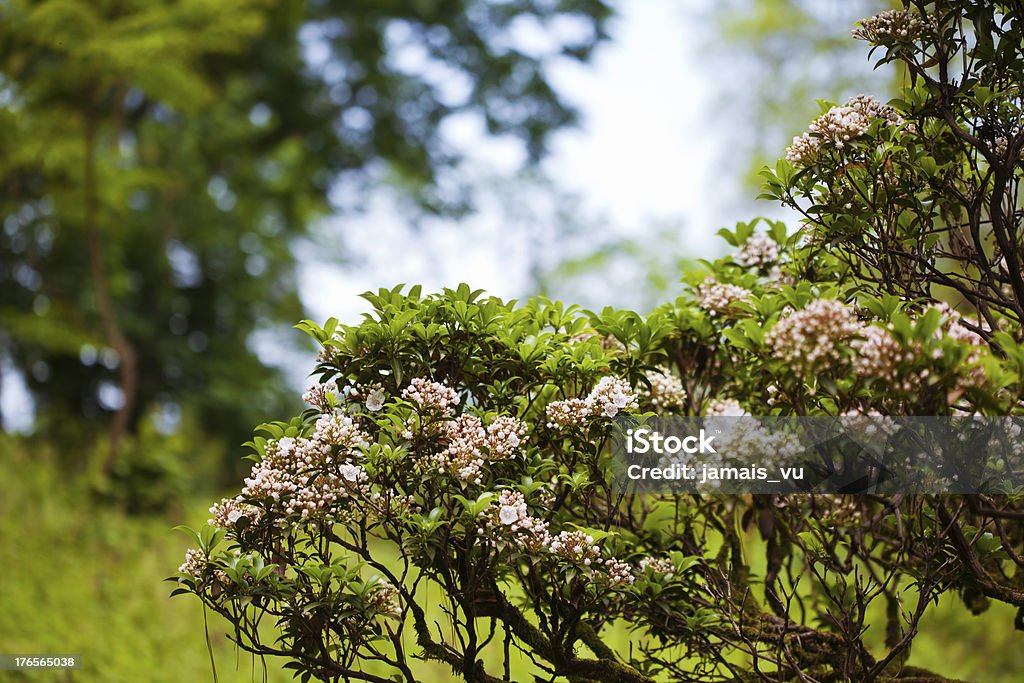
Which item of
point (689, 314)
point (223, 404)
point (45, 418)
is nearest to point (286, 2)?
point (223, 404)

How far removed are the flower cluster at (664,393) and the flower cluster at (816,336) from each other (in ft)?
2.16

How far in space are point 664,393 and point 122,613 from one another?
415 cm

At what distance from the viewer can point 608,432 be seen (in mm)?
1840

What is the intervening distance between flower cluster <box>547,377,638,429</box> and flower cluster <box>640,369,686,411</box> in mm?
366

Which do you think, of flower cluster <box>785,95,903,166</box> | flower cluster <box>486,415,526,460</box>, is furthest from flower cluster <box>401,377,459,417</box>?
flower cluster <box>785,95,903,166</box>

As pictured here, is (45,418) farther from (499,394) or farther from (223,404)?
(499,394)

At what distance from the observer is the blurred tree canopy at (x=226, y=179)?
7477mm

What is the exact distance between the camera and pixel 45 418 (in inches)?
335

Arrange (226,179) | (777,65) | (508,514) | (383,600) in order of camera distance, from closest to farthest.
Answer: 1. (508,514)
2. (383,600)
3. (226,179)
4. (777,65)

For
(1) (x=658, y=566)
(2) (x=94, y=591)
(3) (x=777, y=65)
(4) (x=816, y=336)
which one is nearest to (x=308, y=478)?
(1) (x=658, y=566)

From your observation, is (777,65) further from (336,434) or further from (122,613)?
(336,434)

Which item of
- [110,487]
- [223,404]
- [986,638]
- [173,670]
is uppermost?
[223,404]

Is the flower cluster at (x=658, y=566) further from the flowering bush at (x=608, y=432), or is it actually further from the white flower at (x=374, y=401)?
the white flower at (x=374, y=401)

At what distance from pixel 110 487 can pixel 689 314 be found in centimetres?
605
